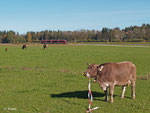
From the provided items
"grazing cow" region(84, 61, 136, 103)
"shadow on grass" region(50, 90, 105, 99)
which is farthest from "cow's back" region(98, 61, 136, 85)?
"shadow on grass" region(50, 90, 105, 99)

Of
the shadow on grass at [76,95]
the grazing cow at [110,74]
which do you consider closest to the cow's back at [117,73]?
the grazing cow at [110,74]

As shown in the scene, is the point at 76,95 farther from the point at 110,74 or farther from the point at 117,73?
the point at 117,73

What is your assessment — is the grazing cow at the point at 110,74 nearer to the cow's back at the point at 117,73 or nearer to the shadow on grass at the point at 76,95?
the cow's back at the point at 117,73

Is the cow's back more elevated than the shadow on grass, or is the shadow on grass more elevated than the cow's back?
the cow's back

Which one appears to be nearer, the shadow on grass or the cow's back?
the cow's back

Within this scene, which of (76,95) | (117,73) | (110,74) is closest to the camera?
(110,74)

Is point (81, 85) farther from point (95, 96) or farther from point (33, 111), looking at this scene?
point (33, 111)

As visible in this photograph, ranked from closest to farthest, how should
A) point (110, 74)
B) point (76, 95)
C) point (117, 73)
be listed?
point (110, 74), point (117, 73), point (76, 95)

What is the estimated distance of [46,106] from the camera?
384 inches

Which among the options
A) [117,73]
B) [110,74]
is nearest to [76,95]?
[110,74]

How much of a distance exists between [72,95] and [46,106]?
2570mm

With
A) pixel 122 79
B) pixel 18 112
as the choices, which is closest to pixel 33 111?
pixel 18 112

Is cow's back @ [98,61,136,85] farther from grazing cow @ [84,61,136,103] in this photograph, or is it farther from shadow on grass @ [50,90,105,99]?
shadow on grass @ [50,90,105,99]

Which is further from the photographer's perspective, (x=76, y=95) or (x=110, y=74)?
(x=76, y=95)
